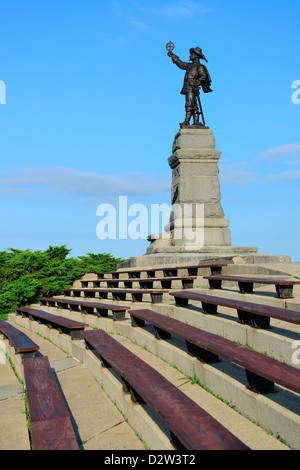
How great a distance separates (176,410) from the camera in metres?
3.11

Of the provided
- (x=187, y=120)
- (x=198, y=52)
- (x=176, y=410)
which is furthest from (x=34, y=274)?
(x=176, y=410)

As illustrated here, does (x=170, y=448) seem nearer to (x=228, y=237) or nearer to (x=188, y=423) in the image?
(x=188, y=423)

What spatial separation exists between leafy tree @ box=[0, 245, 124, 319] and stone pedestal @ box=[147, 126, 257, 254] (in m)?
3.41

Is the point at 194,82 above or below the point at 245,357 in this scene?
above

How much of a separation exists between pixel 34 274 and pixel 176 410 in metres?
13.9

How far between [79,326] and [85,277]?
10.6 meters

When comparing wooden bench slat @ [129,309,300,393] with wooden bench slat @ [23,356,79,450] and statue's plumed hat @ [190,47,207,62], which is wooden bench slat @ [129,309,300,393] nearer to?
wooden bench slat @ [23,356,79,450]

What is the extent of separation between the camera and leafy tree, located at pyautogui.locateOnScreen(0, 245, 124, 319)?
609 inches

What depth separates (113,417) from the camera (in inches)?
163

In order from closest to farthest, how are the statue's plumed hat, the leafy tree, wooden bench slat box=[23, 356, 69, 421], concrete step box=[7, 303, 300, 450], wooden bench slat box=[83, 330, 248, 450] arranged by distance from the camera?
wooden bench slat box=[83, 330, 248, 450] < concrete step box=[7, 303, 300, 450] < wooden bench slat box=[23, 356, 69, 421] < the leafy tree < the statue's plumed hat

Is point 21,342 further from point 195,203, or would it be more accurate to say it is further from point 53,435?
point 195,203

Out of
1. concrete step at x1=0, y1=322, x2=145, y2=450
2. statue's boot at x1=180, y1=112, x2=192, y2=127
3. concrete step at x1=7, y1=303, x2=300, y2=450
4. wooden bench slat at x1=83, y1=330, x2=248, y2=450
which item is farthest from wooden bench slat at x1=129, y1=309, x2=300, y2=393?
statue's boot at x1=180, y1=112, x2=192, y2=127

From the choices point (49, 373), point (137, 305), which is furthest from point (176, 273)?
point (49, 373)

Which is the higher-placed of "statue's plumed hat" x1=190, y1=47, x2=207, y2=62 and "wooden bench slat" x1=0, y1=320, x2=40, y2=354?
"statue's plumed hat" x1=190, y1=47, x2=207, y2=62
